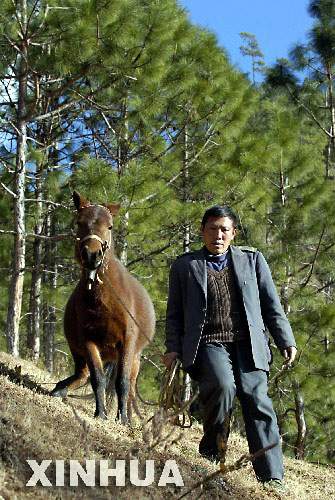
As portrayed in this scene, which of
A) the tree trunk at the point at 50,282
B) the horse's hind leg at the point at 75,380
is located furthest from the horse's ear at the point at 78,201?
A: the tree trunk at the point at 50,282

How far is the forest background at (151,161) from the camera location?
489 inches

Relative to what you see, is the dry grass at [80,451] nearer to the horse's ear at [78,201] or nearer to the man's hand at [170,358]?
the man's hand at [170,358]

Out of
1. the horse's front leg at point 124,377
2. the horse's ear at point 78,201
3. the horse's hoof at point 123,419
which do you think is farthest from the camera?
the horse's ear at point 78,201

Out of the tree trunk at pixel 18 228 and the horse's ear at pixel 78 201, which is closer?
the horse's ear at pixel 78 201

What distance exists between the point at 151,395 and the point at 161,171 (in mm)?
6473

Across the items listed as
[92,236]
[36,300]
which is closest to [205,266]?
[92,236]

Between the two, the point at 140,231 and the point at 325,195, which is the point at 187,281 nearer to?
the point at 140,231

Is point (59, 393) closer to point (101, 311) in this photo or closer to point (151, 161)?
point (101, 311)

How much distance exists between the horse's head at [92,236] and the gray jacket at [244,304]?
45.5 inches

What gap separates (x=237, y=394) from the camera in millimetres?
5723

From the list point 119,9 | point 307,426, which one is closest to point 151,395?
point 307,426

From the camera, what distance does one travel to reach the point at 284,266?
16219 mm

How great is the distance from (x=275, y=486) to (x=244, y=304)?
128cm

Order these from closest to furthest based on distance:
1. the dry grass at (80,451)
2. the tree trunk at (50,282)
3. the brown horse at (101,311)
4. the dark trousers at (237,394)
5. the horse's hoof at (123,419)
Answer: the dry grass at (80,451), the dark trousers at (237,394), the brown horse at (101,311), the horse's hoof at (123,419), the tree trunk at (50,282)
